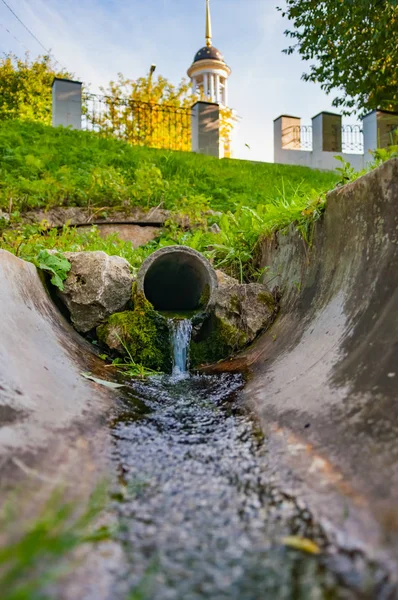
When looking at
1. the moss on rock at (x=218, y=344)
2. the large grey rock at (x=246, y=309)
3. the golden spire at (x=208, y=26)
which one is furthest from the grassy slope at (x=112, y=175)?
the golden spire at (x=208, y=26)

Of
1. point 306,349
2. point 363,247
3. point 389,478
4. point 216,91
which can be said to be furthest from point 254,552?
point 216,91

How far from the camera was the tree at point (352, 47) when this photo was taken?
436 inches

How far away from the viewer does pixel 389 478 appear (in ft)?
4.68

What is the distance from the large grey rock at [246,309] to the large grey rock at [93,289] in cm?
103

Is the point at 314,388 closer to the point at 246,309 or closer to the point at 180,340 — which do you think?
the point at 246,309

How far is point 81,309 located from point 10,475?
3.05 meters

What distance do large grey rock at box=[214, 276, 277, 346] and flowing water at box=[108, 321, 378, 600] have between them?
1831 millimetres

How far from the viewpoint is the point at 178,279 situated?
6.10m

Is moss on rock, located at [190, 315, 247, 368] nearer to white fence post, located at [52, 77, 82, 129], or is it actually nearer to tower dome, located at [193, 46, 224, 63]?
white fence post, located at [52, 77, 82, 129]

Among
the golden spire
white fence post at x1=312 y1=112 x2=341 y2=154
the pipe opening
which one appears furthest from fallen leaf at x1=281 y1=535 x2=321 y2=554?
the golden spire

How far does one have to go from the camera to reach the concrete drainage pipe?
4.54 m

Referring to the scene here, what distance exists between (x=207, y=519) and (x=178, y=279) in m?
4.81

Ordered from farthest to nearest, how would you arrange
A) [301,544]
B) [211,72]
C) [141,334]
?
[211,72] < [141,334] < [301,544]

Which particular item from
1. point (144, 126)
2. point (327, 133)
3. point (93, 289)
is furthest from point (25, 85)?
point (93, 289)
